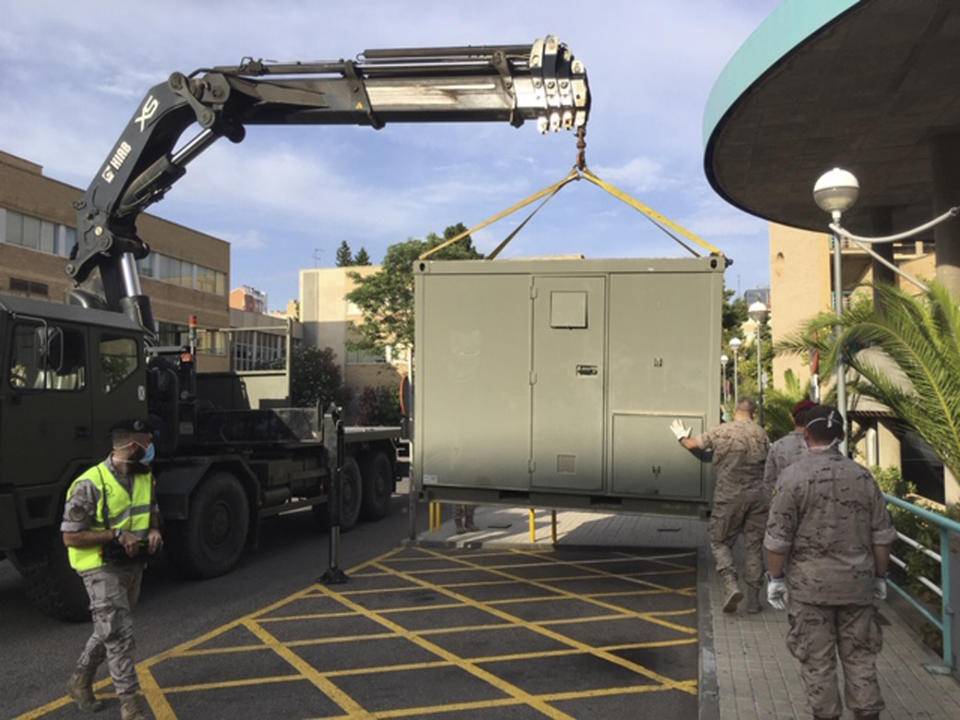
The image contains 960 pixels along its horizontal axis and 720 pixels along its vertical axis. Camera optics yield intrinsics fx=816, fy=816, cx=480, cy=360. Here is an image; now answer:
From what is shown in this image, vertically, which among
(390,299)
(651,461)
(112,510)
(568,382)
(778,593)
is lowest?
(778,593)

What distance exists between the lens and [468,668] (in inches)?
237

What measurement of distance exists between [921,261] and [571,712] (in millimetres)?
28448

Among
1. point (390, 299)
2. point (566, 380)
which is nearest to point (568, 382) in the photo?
point (566, 380)

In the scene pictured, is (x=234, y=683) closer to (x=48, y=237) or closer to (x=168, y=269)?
(x=48, y=237)

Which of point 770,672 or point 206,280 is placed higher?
point 206,280

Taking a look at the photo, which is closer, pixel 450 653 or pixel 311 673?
pixel 311 673

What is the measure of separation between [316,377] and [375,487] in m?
35.1

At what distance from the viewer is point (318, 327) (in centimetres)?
5684

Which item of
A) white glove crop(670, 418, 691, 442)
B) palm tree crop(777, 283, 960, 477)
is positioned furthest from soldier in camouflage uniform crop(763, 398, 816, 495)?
palm tree crop(777, 283, 960, 477)

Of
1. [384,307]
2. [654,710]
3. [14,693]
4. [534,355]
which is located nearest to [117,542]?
[14,693]

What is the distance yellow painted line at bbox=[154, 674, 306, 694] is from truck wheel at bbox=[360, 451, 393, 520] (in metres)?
7.55

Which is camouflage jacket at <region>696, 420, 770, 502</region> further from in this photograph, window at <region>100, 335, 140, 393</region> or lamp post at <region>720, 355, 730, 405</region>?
window at <region>100, 335, 140, 393</region>

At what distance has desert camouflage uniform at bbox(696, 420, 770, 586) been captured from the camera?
7.20 metres

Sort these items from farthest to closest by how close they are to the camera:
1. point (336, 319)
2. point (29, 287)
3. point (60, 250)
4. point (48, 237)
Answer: point (336, 319) → point (60, 250) → point (48, 237) → point (29, 287)
